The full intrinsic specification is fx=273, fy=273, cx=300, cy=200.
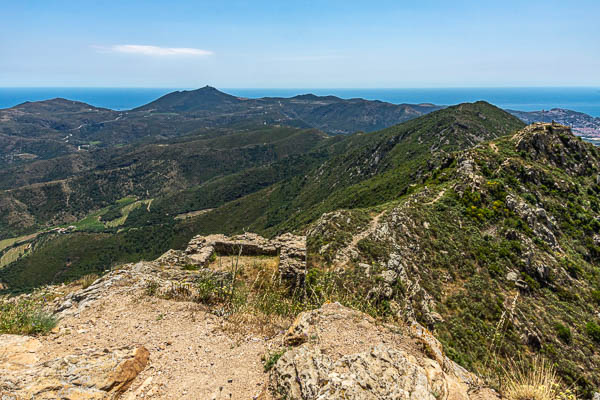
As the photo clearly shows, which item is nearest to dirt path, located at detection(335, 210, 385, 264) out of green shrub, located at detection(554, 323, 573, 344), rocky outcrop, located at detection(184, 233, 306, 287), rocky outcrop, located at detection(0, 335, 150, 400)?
rocky outcrop, located at detection(184, 233, 306, 287)

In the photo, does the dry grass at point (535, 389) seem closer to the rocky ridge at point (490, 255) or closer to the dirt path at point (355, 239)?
the rocky ridge at point (490, 255)

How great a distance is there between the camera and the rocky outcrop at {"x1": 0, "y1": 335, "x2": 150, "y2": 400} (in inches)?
177

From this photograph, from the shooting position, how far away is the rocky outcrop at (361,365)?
180 inches

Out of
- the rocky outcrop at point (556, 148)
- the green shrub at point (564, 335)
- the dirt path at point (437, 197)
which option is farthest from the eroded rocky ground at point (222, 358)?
the rocky outcrop at point (556, 148)

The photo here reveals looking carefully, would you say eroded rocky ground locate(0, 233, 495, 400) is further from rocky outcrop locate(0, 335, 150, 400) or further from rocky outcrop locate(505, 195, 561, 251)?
rocky outcrop locate(505, 195, 561, 251)

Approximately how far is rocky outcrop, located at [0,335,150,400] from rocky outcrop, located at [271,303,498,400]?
289 cm

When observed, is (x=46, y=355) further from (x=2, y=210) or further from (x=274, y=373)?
(x=2, y=210)

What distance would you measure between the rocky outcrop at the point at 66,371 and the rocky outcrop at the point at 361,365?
2.89 metres

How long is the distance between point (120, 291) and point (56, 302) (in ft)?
8.04

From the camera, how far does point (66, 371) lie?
196 inches

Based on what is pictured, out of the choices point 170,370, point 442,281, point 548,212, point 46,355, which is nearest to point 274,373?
point 170,370

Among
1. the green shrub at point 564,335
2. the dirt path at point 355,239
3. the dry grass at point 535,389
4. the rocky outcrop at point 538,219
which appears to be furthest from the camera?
the rocky outcrop at point 538,219

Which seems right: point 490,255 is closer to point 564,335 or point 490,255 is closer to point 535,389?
point 564,335

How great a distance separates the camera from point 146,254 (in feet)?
306
